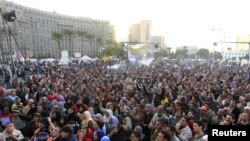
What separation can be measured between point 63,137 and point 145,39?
597 feet

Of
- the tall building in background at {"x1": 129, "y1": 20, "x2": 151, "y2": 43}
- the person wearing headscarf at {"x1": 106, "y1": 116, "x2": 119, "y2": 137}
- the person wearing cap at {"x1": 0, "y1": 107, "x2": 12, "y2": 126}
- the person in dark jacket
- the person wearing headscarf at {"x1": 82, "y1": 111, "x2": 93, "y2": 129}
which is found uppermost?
the tall building in background at {"x1": 129, "y1": 20, "x2": 151, "y2": 43}

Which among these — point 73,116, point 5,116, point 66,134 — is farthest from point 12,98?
point 66,134

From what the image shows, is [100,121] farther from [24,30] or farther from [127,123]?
[24,30]

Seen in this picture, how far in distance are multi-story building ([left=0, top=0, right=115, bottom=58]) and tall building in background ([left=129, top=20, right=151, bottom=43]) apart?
30.2 m

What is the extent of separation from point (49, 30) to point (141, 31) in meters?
71.7

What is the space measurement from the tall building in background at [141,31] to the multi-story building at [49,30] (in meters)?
30.2

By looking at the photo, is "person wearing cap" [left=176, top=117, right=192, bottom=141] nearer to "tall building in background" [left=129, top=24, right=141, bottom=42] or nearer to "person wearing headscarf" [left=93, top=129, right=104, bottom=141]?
"person wearing headscarf" [left=93, top=129, right=104, bottom=141]

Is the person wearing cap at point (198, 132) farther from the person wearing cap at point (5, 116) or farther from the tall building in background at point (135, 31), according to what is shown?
the tall building in background at point (135, 31)

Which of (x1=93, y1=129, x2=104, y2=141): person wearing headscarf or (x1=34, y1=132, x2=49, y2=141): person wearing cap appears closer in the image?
(x1=34, y1=132, x2=49, y2=141): person wearing cap

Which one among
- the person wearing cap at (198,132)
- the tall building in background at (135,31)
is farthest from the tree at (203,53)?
the person wearing cap at (198,132)

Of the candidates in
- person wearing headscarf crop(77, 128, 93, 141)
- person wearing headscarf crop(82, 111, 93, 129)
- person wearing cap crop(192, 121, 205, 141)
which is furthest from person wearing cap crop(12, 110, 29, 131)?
person wearing cap crop(192, 121, 205, 141)

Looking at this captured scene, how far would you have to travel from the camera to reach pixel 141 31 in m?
191

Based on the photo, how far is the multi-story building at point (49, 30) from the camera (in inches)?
4446

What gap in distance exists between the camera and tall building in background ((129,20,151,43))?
188 metres
